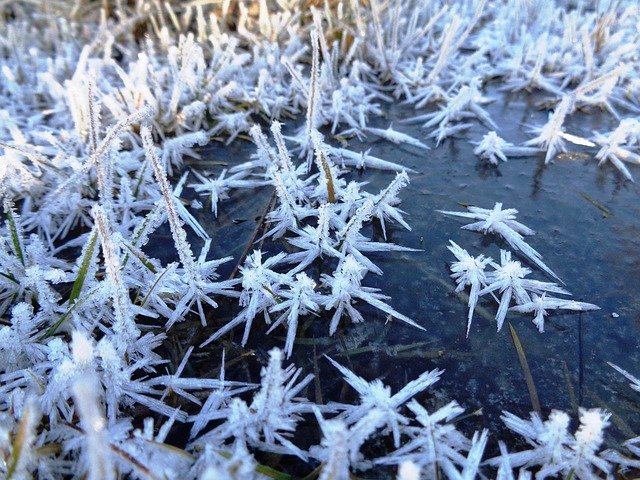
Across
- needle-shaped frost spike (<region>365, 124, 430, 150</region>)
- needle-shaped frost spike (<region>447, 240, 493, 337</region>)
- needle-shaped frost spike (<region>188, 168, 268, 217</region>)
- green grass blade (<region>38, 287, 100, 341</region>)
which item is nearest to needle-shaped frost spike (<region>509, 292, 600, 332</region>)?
needle-shaped frost spike (<region>447, 240, 493, 337</region>)

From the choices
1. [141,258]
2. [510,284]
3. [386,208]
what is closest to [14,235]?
[141,258]

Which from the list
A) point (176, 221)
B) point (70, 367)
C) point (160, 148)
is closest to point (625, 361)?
point (176, 221)

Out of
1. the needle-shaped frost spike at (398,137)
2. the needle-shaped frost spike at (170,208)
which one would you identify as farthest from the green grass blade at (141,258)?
the needle-shaped frost spike at (398,137)

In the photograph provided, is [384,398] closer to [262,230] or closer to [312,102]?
[262,230]

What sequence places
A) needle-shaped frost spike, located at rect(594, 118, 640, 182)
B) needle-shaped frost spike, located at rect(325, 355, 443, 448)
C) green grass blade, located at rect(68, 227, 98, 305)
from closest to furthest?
needle-shaped frost spike, located at rect(325, 355, 443, 448) < green grass blade, located at rect(68, 227, 98, 305) < needle-shaped frost spike, located at rect(594, 118, 640, 182)

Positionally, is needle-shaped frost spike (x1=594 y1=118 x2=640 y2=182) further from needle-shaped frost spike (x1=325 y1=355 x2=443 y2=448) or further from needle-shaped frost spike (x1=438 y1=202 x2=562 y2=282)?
needle-shaped frost spike (x1=325 y1=355 x2=443 y2=448)

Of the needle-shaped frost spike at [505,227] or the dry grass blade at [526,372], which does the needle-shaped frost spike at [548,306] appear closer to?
the dry grass blade at [526,372]

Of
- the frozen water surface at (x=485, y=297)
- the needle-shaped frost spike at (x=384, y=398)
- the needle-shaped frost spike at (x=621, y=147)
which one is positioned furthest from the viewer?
the needle-shaped frost spike at (x=621, y=147)
